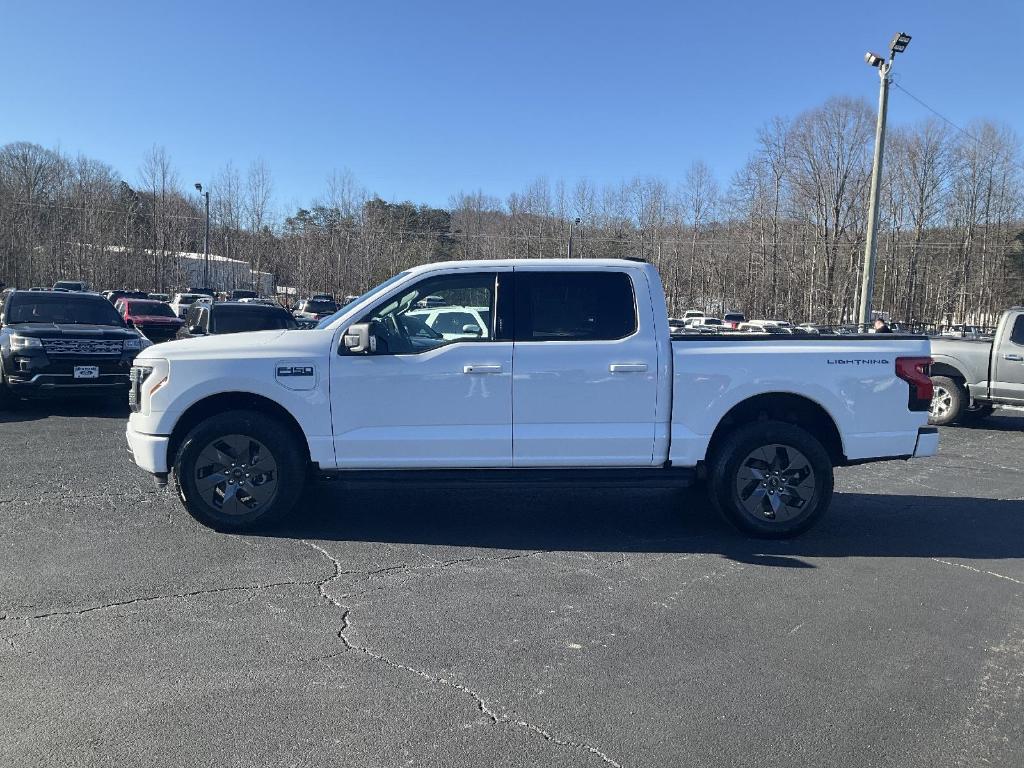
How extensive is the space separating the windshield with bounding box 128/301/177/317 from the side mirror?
1863cm

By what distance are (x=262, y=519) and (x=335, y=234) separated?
40.1 m

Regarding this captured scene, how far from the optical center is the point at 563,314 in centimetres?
571

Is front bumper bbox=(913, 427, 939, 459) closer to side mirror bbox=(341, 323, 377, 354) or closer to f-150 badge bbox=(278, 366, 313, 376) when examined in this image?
side mirror bbox=(341, 323, 377, 354)

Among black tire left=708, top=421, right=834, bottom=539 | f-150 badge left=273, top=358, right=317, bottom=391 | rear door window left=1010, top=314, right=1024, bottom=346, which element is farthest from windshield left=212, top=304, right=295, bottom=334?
rear door window left=1010, top=314, right=1024, bottom=346

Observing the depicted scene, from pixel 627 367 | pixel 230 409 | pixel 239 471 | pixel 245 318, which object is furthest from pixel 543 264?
pixel 245 318

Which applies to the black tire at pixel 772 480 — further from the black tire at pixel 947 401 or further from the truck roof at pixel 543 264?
the black tire at pixel 947 401

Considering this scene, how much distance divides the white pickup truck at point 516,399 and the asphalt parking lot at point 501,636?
476 millimetres

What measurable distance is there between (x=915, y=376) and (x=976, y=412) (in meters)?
7.89

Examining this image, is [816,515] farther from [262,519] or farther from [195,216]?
[195,216]

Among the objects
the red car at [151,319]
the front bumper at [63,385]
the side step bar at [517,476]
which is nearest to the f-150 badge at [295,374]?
the side step bar at [517,476]

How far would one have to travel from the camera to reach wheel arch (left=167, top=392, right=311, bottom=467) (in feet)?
18.9

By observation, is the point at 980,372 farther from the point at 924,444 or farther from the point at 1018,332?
the point at 924,444

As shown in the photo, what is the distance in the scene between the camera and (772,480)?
19.1 feet

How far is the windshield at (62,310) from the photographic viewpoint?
12.0 meters
